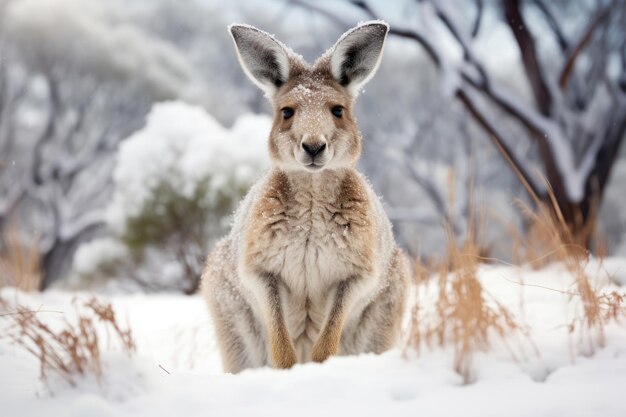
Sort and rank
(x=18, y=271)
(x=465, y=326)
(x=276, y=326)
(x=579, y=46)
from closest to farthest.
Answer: (x=465, y=326) → (x=276, y=326) → (x=18, y=271) → (x=579, y=46)

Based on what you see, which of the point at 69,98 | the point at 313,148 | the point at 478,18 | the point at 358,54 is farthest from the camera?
the point at 69,98

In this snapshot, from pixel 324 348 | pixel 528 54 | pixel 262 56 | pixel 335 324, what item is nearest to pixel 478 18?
pixel 528 54

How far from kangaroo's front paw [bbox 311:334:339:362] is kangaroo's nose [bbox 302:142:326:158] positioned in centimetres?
92

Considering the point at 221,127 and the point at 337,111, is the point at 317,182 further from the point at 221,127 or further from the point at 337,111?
the point at 221,127

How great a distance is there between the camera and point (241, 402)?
6.80 ft

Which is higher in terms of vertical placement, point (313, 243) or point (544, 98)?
point (544, 98)

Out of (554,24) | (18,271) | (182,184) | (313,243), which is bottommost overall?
(313,243)

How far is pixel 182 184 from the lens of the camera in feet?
29.8

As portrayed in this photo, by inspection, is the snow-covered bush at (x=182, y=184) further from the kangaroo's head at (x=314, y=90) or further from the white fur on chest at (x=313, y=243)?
the white fur on chest at (x=313, y=243)

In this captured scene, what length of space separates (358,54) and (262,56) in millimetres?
544

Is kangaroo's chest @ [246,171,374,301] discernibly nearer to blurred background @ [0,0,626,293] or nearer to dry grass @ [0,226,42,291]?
blurred background @ [0,0,626,293]

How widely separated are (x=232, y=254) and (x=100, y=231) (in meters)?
17.6

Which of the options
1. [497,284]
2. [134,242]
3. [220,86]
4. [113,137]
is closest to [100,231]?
[113,137]

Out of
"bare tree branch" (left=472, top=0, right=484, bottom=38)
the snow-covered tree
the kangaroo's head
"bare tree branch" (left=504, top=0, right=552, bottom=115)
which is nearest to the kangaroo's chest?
the kangaroo's head
